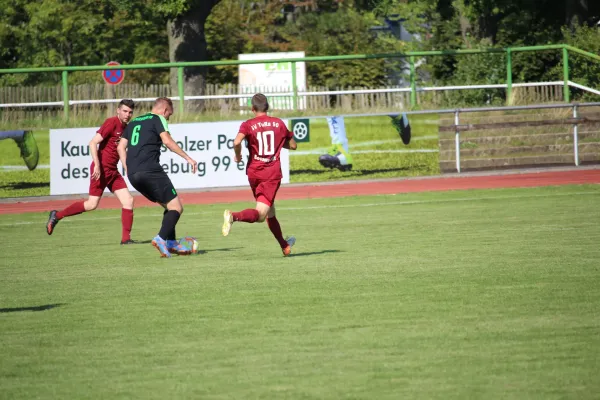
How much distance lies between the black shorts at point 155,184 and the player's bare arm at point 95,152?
156cm

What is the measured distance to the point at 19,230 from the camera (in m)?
18.0

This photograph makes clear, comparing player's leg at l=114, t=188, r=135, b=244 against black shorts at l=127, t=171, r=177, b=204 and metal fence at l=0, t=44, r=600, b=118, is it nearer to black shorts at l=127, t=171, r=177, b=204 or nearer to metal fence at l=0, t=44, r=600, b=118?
black shorts at l=127, t=171, r=177, b=204

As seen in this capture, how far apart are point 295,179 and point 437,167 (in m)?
3.64

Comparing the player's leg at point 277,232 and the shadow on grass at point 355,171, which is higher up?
the shadow on grass at point 355,171

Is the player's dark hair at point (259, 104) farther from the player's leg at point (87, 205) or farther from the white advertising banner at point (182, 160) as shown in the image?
the white advertising banner at point (182, 160)

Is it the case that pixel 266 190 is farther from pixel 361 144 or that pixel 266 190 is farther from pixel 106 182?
pixel 361 144

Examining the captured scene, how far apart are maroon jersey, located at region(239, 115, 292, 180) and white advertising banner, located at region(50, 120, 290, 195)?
12.4 meters

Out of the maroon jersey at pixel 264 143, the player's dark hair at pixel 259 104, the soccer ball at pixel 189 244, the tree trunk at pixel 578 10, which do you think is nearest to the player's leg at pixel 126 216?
the soccer ball at pixel 189 244

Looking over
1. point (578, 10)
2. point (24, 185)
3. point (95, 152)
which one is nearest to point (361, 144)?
point (24, 185)

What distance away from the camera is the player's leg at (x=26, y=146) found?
24984 mm

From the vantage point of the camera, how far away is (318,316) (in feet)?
26.9

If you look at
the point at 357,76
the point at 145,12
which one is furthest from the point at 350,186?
the point at 357,76

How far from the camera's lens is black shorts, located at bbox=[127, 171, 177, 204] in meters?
13.0

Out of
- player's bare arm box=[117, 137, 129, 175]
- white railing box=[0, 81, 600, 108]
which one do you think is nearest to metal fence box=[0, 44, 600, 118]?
white railing box=[0, 81, 600, 108]
